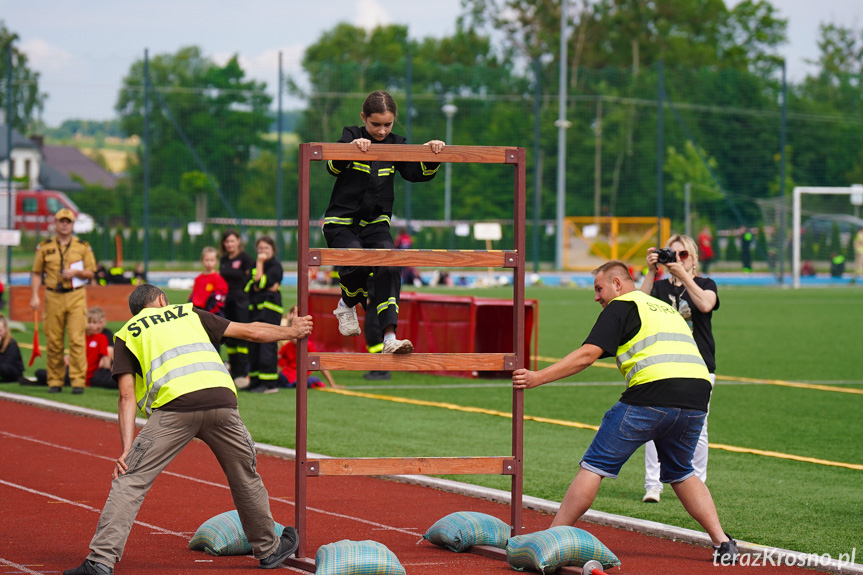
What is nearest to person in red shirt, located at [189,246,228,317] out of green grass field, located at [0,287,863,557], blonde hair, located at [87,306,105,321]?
green grass field, located at [0,287,863,557]

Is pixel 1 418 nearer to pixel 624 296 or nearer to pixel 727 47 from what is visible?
pixel 624 296

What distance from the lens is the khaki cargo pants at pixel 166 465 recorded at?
641 cm

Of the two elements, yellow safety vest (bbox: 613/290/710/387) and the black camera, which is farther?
the black camera

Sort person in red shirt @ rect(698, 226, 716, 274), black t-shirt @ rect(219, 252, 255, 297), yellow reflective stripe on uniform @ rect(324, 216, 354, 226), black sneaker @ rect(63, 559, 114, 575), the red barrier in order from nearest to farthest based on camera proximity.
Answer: black sneaker @ rect(63, 559, 114, 575), yellow reflective stripe on uniform @ rect(324, 216, 354, 226), black t-shirt @ rect(219, 252, 255, 297), the red barrier, person in red shirt @ rect(698, 226, 716, 274)

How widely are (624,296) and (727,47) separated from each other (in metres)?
75.7

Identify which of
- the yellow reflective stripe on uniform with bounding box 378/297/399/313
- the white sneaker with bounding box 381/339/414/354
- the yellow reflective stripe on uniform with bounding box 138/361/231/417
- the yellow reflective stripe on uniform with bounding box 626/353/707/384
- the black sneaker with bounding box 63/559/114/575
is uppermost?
the yellow reflective stripe on uniform with bounding box 378/297/399/313

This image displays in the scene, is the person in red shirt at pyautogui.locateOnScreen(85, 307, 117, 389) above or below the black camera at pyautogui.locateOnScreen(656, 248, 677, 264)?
below

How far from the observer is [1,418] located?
42.8 feet

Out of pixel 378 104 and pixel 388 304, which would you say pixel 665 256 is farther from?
pixel 378 104

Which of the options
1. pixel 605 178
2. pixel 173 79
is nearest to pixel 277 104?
pixel 173 79

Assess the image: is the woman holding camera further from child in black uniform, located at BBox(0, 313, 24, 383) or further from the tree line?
the tree line

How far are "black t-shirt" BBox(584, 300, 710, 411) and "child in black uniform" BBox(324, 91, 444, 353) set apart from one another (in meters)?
1.18

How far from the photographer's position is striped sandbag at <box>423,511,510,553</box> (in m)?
7.30

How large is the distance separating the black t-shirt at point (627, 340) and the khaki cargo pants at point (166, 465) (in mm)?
2155
